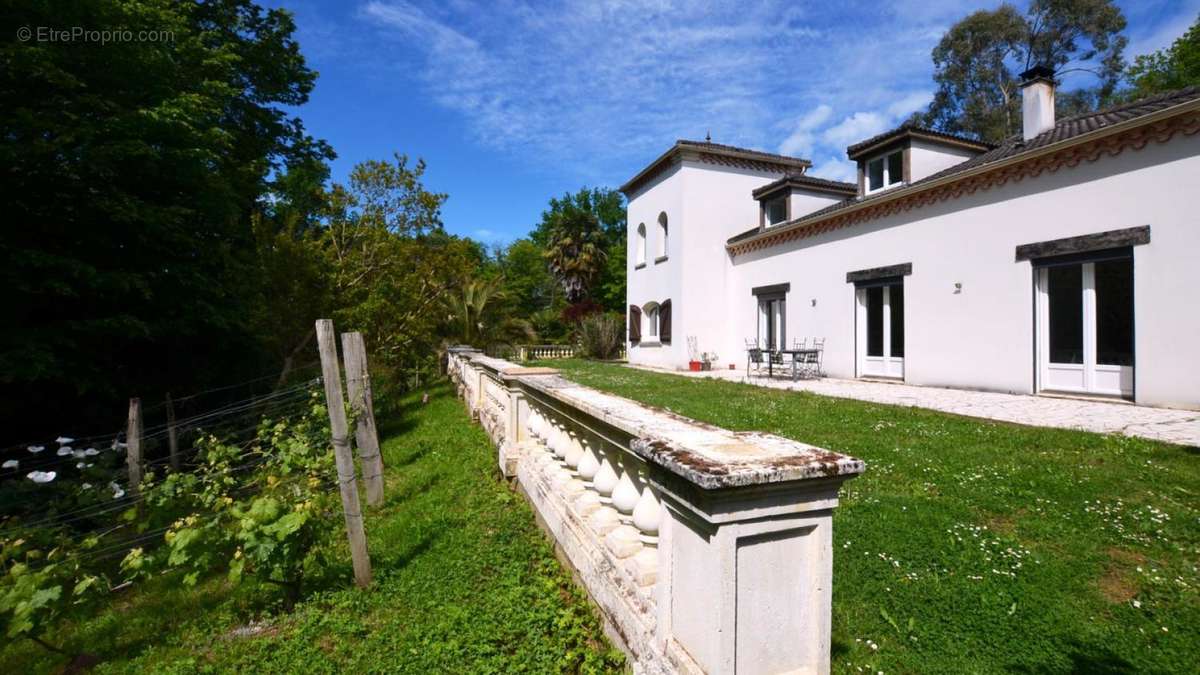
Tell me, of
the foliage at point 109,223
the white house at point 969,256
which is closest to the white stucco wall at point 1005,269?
the white house at point 969,256

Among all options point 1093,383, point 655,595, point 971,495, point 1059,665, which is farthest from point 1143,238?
point 655,595

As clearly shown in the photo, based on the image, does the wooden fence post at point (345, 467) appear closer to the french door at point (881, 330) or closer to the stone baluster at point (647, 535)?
the stone baluster at point (647, 535)

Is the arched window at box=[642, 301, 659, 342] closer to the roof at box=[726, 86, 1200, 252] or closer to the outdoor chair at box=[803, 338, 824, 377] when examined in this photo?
the outdoor chair at box=[803, 338, 824, 377]

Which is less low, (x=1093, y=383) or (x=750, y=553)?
(x=750, y=553)

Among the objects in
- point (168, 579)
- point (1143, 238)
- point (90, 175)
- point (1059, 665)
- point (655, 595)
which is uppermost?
point (90, 175)

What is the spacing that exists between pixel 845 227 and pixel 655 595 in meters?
12.9

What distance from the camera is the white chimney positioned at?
1084cm

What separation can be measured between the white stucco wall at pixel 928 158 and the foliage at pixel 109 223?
45.1 feet

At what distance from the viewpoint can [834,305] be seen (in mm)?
12805

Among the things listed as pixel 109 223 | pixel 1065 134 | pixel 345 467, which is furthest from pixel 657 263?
pixel 345 467

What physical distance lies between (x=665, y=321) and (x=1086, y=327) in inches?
418

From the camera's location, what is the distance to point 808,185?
49.4ft

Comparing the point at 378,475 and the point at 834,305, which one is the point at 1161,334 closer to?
the point at 834,305

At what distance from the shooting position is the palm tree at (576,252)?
3431 cm
